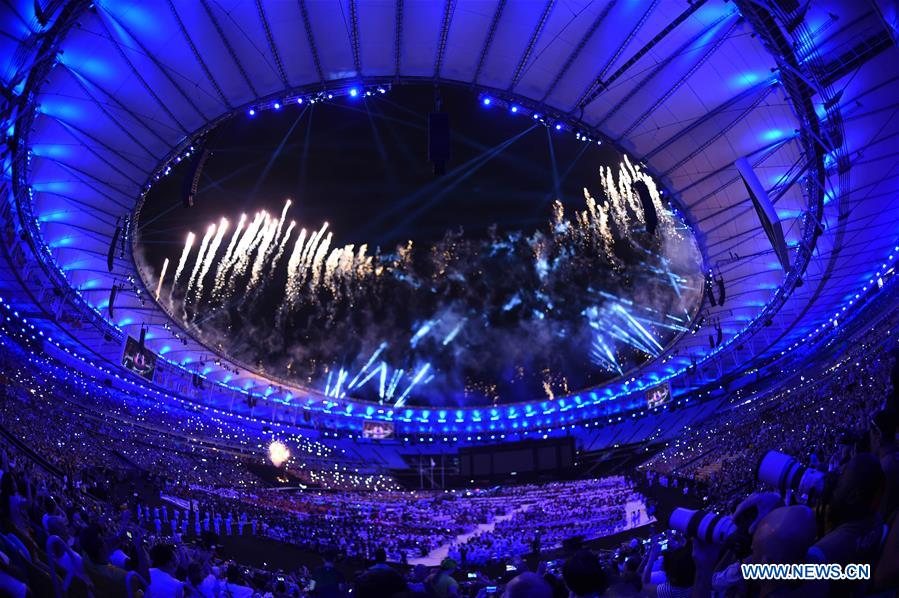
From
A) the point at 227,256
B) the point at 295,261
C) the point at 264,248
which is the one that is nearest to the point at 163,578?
the point at 227,256

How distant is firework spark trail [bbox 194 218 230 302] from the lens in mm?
37688

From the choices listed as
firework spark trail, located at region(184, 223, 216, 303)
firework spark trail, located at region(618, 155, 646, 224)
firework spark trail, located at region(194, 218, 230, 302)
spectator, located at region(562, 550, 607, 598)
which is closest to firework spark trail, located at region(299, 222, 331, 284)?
firework spark trail, located at region(194, 218, 230, 302)

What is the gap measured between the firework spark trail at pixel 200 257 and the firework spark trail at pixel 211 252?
264 mm

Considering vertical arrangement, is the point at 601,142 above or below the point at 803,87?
above

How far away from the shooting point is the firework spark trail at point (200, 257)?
3741 centimetres

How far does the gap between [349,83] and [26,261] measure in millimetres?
14958

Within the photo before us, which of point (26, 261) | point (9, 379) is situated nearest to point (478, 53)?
point (26, 261)

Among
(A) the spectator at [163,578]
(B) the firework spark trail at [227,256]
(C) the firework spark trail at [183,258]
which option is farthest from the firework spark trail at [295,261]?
(A) the spectator at [163,578]

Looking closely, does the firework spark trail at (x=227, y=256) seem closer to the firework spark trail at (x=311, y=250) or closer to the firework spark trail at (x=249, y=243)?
the firework spark trail at (x=249, y=243)

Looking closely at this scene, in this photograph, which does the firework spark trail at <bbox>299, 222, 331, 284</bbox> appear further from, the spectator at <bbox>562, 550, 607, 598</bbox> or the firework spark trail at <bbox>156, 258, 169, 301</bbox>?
the spectator at <bbox>562, 550, 607, 598</bbox>

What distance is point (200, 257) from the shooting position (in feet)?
124

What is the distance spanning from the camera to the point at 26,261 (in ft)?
92.1

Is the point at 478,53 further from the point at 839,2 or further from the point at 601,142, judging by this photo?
the point at 839,2

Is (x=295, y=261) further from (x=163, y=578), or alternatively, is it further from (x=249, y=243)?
(x=163, y=578)
